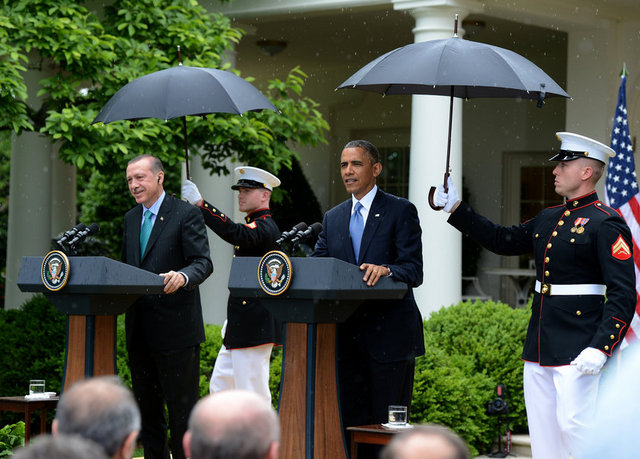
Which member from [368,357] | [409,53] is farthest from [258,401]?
[409,53]

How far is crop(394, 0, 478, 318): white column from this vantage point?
1104 centimetres

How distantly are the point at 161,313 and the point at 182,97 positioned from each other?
138cm

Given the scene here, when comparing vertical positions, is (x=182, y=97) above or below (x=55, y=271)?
above

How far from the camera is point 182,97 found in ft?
21.8

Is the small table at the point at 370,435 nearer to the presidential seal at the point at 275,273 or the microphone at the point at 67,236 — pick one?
the presidential seal at the point at 275,273

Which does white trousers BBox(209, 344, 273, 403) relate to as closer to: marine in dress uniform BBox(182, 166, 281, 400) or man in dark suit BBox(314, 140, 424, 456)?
marine in dress uniform BBox(182, 166, 281, 400)

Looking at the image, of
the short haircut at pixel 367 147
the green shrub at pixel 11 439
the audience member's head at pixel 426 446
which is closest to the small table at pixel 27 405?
the green shrub at pixel 11 439

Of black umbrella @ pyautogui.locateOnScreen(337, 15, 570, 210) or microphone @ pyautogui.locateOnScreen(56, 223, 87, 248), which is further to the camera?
microphone @ pyautogui.locateOnScreen(56, 223, 87, 248)

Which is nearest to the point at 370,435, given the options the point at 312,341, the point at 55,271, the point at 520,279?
the point at 312,341

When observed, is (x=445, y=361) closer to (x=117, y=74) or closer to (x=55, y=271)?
(x=117, y=74)

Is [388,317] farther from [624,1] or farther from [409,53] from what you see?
[624,1]

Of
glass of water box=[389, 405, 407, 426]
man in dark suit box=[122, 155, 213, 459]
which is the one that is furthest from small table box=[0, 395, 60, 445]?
glass of water box=[389, 405, 407, 426]

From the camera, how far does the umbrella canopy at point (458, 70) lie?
5574 mm

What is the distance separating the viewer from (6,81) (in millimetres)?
8195
